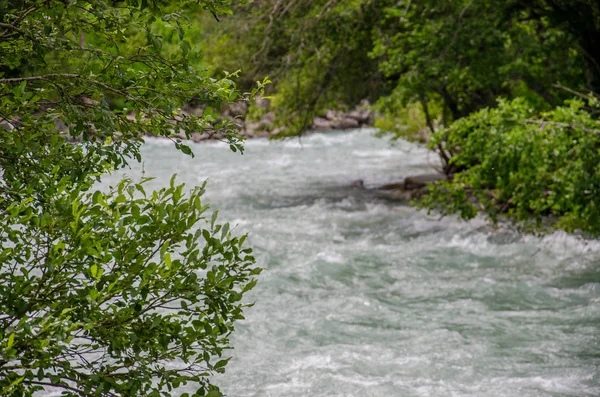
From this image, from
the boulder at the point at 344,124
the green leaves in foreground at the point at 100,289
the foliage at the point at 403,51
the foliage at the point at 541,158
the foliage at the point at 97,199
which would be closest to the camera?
the green leaves in foreground at the point at 100,289

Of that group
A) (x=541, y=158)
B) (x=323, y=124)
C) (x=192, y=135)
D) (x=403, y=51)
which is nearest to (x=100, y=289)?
(x=192, y=135)

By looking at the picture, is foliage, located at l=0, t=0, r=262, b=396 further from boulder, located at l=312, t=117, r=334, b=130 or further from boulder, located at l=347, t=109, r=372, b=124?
boulder, located at l=347, t=109, r=372, b=124

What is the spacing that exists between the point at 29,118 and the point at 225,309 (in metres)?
1.25

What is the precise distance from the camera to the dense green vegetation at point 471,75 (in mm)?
11883

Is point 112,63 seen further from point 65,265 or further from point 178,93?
point 65,265

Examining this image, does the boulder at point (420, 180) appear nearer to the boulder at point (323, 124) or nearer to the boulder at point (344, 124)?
the boulder at point (323, 124)

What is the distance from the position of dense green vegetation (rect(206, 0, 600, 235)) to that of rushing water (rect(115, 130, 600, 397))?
765 millimetres

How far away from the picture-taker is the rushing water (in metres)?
8.59

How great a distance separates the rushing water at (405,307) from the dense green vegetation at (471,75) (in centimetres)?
76

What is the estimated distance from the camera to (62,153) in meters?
4.06

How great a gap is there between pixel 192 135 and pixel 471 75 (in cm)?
835

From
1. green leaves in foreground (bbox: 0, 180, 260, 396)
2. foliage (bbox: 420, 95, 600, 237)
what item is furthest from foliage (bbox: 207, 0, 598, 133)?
green leaves in foreground (bbox: 0, 180, 260, 396)

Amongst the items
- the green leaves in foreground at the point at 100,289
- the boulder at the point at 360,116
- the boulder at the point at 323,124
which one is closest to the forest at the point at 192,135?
the green leaves in foreground at the point at 100,289

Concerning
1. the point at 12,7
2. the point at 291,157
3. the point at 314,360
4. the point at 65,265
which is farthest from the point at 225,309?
the point at 291,157
